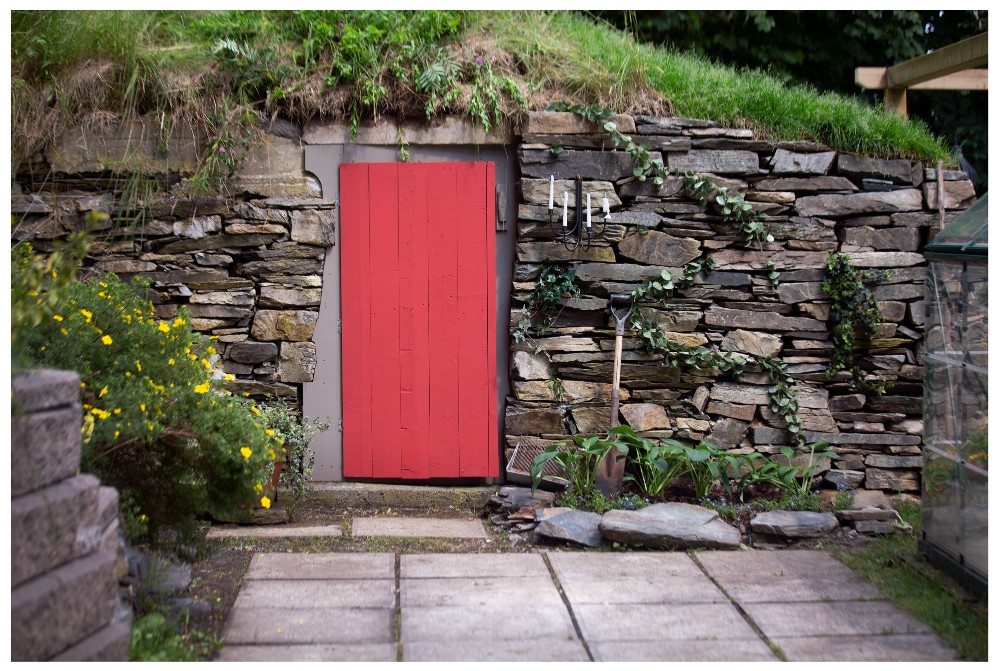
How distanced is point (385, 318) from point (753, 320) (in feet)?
7.57

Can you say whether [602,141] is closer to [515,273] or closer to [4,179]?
[515,273]

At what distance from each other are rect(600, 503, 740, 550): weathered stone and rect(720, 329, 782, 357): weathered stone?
51.1 inches

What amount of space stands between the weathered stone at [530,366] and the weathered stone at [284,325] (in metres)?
1.27

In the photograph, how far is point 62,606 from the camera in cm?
224

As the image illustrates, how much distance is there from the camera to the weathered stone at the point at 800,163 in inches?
206

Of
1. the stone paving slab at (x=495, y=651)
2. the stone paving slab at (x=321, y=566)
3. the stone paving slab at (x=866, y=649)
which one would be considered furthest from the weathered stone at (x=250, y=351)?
the stone paving slab at (x=866, y=649)

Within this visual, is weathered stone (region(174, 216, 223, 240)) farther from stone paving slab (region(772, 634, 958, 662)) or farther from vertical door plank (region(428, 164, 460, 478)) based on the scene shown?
stone paving slab (region(772, 634, 958, 662))

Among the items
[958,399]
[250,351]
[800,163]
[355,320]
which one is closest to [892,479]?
[958,399]

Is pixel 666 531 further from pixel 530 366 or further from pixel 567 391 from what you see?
pixel 530 366

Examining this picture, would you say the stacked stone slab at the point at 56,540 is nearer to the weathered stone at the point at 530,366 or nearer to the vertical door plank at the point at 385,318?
the vertical door plank at the point at 385,318

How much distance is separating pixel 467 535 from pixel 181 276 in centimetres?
233

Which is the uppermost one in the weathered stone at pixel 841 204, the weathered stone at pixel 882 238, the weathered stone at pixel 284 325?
the weathered stone at pixel 841 204

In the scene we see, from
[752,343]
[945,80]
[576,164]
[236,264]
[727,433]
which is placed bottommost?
[727,433]

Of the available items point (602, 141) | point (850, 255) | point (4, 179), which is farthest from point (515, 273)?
point (4, 179)
